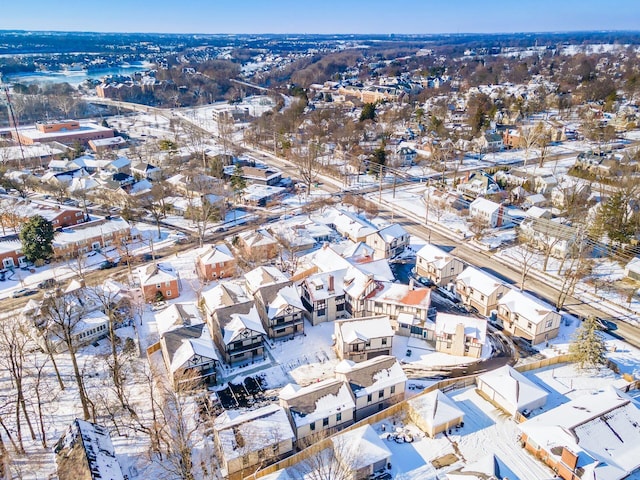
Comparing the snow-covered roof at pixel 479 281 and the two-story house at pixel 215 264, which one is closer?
the snow-covered roof at pixel 479 281

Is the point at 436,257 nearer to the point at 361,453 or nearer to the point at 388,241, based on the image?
the point at 388,241

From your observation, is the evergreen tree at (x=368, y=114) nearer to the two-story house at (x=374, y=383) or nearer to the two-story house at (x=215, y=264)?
the two-story house at (x=215, y=264)

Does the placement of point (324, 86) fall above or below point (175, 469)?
above

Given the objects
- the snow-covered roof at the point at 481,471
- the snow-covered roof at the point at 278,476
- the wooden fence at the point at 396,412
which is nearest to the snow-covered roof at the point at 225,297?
the wooden fence at the point at 396,412

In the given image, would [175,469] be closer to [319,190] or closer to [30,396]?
[30,396]

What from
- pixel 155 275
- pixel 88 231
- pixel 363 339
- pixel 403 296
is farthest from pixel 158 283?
pixel 403 296

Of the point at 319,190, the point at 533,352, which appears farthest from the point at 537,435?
the point at 319,190

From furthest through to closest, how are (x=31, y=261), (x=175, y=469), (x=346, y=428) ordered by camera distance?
(x=31, y=261), (x=346, y=428), (x=175, y=469)
